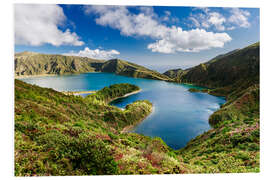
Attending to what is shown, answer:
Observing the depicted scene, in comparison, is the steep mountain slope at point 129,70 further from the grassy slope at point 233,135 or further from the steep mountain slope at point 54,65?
the grassy slope at point 233,135

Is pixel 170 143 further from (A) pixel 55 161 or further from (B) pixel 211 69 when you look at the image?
(B) pixel 211 69

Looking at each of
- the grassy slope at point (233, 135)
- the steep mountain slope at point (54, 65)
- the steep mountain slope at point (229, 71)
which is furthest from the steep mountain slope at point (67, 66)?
the grassy slope at point (233, 135)

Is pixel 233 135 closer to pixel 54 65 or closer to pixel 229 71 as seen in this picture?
pixel 229 71

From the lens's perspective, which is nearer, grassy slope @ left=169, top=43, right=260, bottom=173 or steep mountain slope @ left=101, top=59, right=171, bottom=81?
grassy slope @ left=169, top=43, right=260, bottom=173

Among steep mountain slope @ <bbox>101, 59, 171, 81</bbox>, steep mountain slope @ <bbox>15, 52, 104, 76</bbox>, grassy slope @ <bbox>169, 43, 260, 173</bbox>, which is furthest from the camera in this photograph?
steep mountain slope @ <bbox>15, 52, 104, 76</bbox>

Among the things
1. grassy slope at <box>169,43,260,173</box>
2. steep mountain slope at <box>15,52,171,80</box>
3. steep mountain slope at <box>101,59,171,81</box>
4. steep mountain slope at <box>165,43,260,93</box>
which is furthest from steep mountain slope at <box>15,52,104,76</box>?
grassy slope at <box>169,43,260,173</box>

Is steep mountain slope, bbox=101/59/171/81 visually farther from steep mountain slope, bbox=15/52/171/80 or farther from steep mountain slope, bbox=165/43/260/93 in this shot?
steep mountain slope, bbox=165/43/260/93

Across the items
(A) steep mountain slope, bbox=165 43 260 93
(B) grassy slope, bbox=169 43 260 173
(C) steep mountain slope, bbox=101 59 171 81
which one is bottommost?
(B) grassy slope, bbox=169 43 260 173

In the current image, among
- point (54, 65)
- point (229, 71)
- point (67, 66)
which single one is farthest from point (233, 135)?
point (67, 66)

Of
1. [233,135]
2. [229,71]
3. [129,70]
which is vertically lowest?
[233,135]

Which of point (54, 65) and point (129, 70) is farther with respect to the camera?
point (54, 65)
